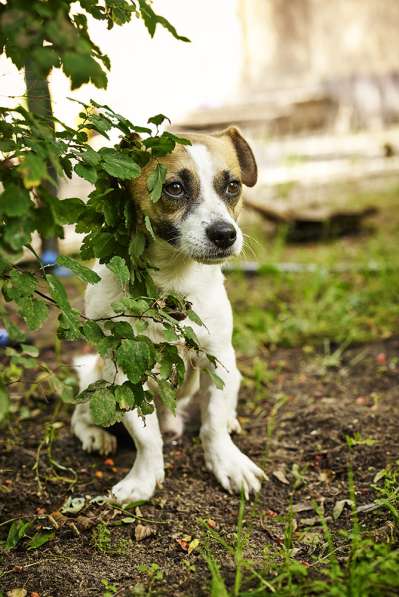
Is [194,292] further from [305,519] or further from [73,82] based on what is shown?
[73,82]

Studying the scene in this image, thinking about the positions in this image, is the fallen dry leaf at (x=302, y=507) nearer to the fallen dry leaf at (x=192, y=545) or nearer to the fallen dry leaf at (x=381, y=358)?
the fallen dry leaf at (x=192, y=545)

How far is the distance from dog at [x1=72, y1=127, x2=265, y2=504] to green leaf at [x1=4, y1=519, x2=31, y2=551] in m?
0.35

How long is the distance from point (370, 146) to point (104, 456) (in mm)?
7391

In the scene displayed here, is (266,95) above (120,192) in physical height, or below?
below

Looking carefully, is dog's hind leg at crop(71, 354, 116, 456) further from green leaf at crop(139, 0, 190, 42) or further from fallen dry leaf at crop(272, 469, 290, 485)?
green leaf at crop(139, 0, 190, 42)

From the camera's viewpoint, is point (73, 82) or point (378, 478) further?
point (378, 478)

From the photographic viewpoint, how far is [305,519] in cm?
247

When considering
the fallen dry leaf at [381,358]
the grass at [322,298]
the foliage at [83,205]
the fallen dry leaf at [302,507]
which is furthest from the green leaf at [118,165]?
the fallen dry leaf at [381,358]

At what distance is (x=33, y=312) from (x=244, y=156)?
4.55 ft

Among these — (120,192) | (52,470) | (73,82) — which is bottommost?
(52,470)

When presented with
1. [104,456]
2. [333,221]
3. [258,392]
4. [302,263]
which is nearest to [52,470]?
[104,456]

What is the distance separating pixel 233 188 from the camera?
2713mm

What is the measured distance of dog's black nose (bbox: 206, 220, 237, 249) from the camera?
8.00 ft

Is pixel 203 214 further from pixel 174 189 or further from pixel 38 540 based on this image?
pixel 38 540
